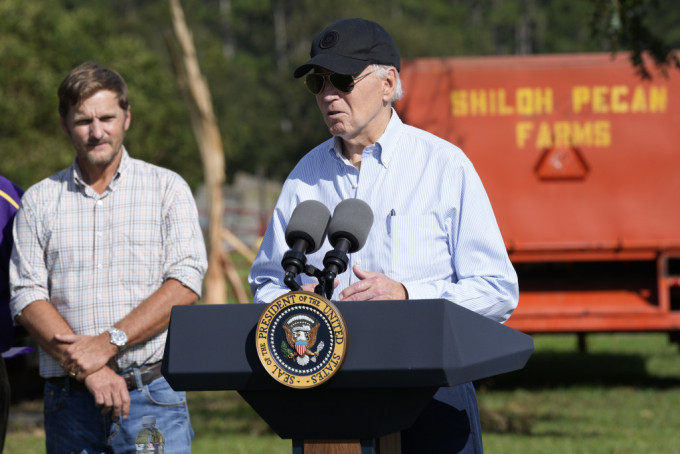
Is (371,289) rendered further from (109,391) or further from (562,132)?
(562,132)

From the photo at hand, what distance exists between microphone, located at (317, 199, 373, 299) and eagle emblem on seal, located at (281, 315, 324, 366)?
0.16 meters

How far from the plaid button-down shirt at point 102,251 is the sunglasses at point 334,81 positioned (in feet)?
3.41

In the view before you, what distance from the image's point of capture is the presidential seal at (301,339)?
2.19m

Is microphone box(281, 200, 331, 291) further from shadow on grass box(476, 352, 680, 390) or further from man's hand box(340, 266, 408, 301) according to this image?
shadow on grass box(476, 352, 680, 390)

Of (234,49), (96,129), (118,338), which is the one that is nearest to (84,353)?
(118,338)

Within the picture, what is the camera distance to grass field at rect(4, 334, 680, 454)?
745 cm

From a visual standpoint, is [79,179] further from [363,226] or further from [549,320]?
[549,320]

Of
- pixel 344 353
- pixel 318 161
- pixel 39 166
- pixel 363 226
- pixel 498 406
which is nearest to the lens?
pixel 344 353

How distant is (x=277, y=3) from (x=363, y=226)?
2972 inches

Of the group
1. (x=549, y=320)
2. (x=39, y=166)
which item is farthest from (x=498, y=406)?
(x=39, y=166)

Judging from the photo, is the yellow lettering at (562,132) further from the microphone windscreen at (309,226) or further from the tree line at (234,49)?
the microphone windscreen at (309,226)

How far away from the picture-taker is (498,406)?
9.27 metres

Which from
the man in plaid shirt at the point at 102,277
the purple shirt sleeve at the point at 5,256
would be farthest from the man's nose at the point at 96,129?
the purple shirt sleeve at the point at 5,256

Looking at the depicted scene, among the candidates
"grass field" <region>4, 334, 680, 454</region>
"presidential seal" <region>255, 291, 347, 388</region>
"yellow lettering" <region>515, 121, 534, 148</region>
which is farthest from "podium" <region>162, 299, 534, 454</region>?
"yellow lettering" <region>515, 121, 534, 148</region>
